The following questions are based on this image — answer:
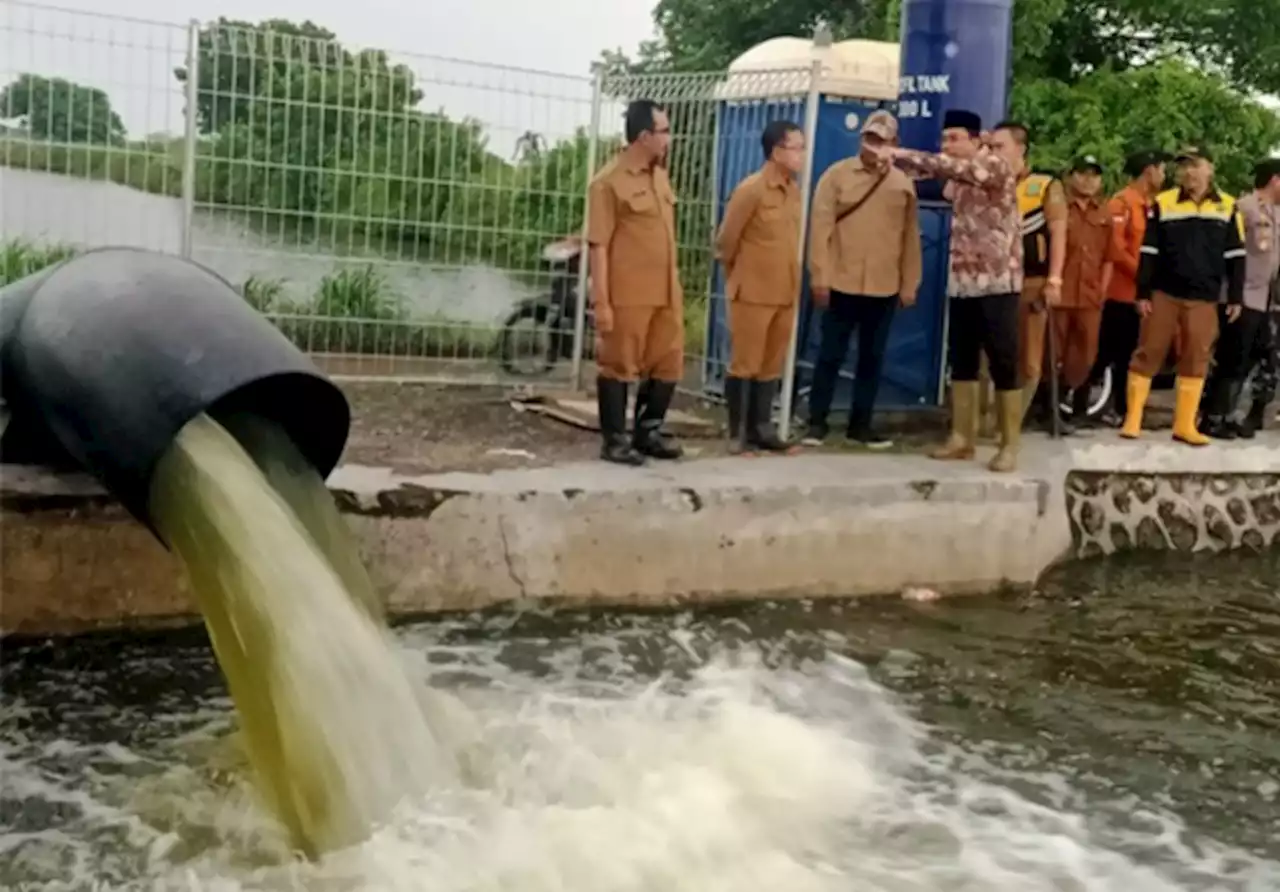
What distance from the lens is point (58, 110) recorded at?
7.75 metres

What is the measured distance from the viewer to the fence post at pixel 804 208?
7.63 meters

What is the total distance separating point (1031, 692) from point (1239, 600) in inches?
81.7

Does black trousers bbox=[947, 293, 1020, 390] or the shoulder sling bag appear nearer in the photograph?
black trousers bbox=[947, 293, 1020, 390]

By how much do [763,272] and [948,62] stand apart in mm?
1923

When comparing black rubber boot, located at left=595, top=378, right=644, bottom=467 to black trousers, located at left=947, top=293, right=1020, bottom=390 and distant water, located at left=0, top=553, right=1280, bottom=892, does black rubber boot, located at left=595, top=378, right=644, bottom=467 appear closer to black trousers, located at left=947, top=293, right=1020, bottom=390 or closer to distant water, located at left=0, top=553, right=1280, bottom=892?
distant water, located at left=0, top=553, right=1280, bottom=892

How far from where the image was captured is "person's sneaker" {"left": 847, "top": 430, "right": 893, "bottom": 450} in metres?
7.93

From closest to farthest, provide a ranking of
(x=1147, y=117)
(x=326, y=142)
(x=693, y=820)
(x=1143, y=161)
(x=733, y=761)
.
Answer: (x=693, y=820), (x=733, y=761), (x=326, y=142), (x=1143, y=161), (x=1147, y=117)

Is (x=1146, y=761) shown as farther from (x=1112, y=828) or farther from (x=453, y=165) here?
(x=453, y=165)

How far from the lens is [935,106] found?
8430mm

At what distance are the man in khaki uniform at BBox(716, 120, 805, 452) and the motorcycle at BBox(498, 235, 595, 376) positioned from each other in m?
2.15

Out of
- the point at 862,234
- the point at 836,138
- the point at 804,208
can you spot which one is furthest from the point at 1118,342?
the point at 804,208

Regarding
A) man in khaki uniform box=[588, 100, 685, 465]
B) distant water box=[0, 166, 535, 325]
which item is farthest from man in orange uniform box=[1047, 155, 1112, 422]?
distant water box=[0, 166, 535, 325]

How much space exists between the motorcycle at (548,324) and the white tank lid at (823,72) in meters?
1.43

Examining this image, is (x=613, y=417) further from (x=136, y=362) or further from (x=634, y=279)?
(x=136, y=362)
